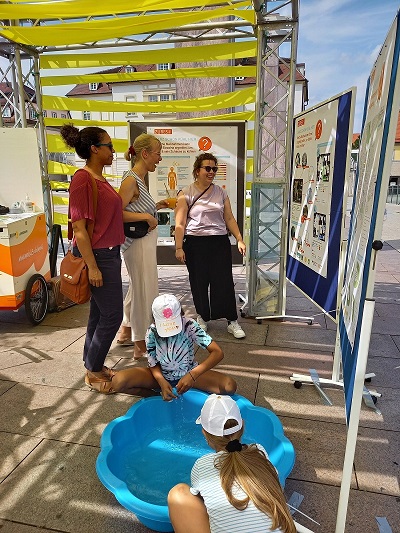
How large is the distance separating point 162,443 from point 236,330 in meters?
1.93

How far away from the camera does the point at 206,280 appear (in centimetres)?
436

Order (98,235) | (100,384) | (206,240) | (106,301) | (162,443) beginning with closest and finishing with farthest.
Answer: (162,443), (98,235), (106,301), (100,384), (206,240)

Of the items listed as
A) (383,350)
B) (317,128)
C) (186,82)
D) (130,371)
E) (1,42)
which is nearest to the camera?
(130,371)

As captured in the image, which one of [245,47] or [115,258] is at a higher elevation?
[245,47]

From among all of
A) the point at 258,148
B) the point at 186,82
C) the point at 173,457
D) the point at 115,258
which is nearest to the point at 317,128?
the point at 258,148

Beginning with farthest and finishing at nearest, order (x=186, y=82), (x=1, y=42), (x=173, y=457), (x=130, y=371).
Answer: (x=186, y=82) < (x=1, y=42) < (x=130, y=371) < (x=173, y=457)

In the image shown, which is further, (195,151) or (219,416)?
(195,151)

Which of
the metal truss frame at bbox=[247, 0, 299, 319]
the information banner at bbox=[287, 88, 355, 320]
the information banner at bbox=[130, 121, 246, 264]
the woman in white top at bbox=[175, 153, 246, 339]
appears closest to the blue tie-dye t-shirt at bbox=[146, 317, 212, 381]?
the information banner at bbox=[287, 88, 355, 320]

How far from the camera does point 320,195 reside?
3562mm

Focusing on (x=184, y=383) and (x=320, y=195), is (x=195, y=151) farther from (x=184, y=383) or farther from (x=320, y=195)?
(x=184, y=383)

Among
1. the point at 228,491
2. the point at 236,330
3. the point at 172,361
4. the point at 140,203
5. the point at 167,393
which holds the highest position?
the point at 140,203

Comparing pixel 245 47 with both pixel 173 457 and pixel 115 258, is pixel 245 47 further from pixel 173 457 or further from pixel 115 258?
pixel 173 457

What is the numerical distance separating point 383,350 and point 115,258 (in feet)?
9.56

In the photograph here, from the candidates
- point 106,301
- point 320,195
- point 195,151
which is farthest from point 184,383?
point 195,151
